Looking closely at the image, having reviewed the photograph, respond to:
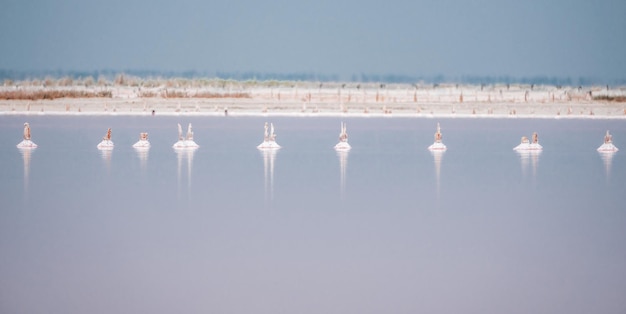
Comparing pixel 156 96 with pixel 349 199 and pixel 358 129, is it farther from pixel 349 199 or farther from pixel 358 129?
pixel 349 199

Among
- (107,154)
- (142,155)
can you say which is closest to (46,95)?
(107,154)

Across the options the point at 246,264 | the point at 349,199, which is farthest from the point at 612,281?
the point at 349,199

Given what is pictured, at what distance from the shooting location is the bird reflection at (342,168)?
13.1m

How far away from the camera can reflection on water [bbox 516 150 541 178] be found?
16402 millimetres

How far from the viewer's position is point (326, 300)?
6.80 meters

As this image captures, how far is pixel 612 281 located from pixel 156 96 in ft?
145

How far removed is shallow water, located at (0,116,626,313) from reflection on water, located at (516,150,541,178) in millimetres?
56

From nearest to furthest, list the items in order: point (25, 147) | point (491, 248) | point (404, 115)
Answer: point (491, 248) < point (25, 147) < point (404, 115)

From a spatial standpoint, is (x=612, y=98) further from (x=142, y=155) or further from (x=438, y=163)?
(x=142, y=155)

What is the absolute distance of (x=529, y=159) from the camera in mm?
18688

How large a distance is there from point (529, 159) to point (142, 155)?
730cm

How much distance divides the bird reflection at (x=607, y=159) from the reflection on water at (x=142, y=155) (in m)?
7.47

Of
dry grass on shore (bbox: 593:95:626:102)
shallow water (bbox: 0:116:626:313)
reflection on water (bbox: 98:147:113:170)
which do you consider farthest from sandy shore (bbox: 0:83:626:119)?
shallow water (bbox: 0:116:626:313)

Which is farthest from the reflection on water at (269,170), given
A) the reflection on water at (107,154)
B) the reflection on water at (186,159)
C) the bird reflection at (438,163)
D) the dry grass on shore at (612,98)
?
the dry grass on shore at (612,98)
